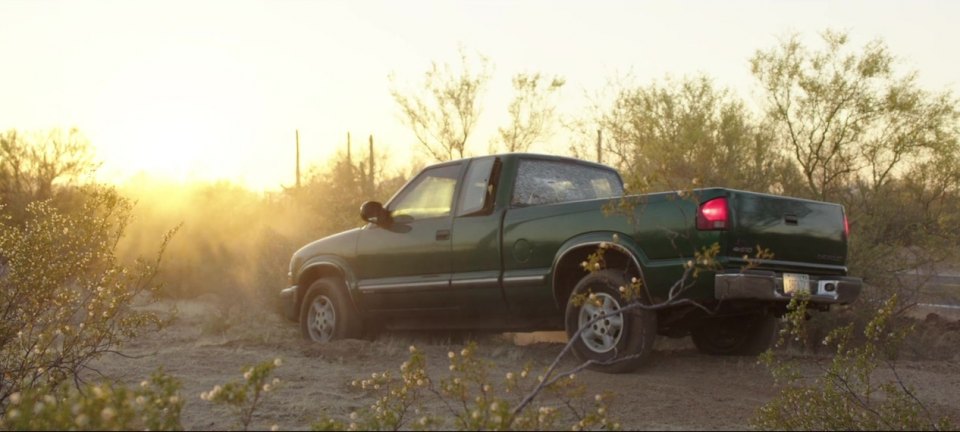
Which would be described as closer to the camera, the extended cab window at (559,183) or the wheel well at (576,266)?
the wheel well at (576,266)

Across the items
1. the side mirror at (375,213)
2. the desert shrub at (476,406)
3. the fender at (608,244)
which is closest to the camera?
the desert shrub at (476,406)

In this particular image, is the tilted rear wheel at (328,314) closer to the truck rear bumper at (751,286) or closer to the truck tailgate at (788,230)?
the truck rear bumper at (751,286)

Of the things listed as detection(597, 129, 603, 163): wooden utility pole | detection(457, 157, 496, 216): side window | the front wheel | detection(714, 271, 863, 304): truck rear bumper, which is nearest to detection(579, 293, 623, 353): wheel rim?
the front wheel

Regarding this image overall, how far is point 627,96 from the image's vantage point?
18.8 m

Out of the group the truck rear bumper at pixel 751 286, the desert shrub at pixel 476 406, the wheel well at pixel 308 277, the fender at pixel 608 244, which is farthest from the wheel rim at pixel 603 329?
the wheel well at pixel 308 277

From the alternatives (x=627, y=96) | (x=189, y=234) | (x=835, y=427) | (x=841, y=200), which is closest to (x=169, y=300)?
(x=189, y=234)

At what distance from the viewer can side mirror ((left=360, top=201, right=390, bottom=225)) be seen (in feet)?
29.8

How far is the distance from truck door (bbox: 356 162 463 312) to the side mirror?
2.6 inches

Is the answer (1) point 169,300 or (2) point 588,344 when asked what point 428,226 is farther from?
(1) point 169,300

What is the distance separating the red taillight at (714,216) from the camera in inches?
260

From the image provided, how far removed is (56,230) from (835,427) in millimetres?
4738

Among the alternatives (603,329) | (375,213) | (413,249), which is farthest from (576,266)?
(375,213)

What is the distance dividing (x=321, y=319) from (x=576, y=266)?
350 cm

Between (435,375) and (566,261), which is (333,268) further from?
(566,261)
